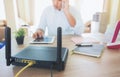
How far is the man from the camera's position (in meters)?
1.55

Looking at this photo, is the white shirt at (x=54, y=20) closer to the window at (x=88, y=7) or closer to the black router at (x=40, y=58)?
the black router at (x=40, y=58)

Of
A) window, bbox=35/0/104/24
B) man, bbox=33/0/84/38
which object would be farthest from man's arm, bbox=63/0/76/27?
window, bbox=35/0/104/24

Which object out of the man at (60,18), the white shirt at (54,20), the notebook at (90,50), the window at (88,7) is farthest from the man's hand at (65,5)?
the window at (88,7)

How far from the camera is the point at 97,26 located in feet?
9.18

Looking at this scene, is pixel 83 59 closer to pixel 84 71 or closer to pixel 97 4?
pixel 84 71

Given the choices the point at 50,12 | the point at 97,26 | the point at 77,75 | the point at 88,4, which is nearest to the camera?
the point at 77,75

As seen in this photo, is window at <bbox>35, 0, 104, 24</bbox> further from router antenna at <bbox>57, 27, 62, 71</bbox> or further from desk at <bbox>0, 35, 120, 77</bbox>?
router antenna at <bbox>57, 27, 62, 71</bbox>

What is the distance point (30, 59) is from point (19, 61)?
0.22 ft

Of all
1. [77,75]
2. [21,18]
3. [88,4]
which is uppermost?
[88,4]

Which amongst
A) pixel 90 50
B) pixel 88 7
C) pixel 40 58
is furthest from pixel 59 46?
pixel 88 7

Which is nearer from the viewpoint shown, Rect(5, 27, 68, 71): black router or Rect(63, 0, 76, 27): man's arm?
Rect(5, 27, 68, 71): black router

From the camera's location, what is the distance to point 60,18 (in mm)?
1709

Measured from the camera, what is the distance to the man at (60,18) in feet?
5.07

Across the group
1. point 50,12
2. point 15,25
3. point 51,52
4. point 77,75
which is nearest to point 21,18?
point 15,25
